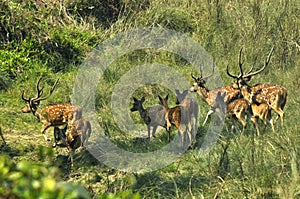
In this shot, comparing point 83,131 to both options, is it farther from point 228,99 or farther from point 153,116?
point 228,99

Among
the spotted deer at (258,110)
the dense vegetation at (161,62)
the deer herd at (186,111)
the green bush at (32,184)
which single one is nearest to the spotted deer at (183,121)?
the deer herd at (186,111)

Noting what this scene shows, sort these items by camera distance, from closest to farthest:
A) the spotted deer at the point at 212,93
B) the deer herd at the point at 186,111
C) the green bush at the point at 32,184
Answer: the green bush at the point at 32,184 < the deer herd at the point at 186,111 < the spotted deer at the point at 212,93

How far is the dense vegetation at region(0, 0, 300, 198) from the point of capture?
547cm

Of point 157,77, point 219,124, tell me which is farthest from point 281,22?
point 219,124

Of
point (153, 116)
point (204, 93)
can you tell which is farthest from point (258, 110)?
point (153, 116)

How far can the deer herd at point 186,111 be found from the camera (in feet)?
22.6

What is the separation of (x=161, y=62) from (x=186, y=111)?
2944 millimetres

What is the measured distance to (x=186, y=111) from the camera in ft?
23.2

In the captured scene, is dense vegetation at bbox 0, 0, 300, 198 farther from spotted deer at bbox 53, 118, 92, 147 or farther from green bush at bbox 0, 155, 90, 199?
green bush at bbox 0, 155, 90, 199

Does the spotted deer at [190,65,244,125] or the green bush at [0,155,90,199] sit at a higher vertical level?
the green bush at [0,155,90,199]

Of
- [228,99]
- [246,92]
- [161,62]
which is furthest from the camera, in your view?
[161,62]

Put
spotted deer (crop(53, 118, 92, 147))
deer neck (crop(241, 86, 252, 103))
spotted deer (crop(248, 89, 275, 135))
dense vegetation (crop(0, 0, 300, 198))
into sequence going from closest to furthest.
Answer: dense vegetation (crop(0, 0, 300, 198)), spotted deer (crop(53, 118, 92, 147)), spotted deer (crop(248, 89, 275, 135)), deer neck (crop(241, 86, 252, 103))

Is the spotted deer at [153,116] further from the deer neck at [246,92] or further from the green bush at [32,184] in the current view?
the green bush at [32,184]

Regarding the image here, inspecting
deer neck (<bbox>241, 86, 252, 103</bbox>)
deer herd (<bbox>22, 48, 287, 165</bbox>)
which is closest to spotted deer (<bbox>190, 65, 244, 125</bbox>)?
deer herd (<bbox>22, 48, 287, 165</bbox>)
